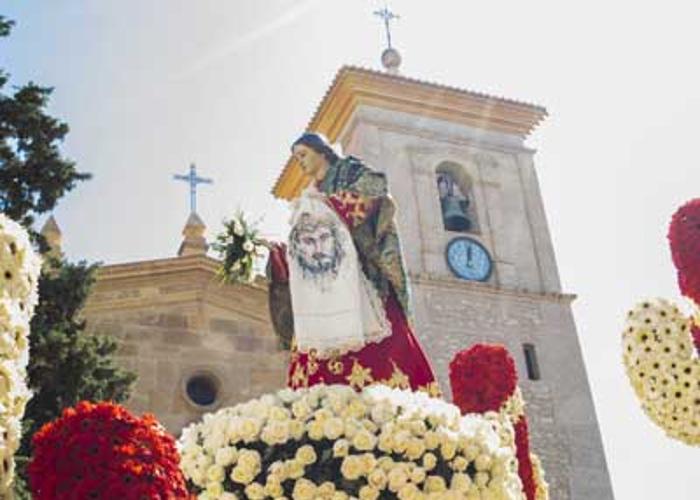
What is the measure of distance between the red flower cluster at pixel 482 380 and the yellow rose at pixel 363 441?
2.57m

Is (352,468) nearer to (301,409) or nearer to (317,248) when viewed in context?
(301,409)

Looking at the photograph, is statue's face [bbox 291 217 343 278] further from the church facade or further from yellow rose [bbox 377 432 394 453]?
the church facade

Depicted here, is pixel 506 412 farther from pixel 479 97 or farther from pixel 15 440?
pixel 479 97

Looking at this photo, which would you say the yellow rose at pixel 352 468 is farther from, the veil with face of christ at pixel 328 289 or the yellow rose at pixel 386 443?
the veil with face of christ at pixel 328 289

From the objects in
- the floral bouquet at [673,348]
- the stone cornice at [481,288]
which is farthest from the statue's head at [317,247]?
the stone cornice at [481,288]

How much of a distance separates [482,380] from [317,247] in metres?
1.64

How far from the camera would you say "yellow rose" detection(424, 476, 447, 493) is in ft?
10.6

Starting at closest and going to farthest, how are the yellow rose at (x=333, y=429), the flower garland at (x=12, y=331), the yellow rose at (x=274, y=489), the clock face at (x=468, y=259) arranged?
the flower garland at (x=12, y=331) → the yellow rose at (x=274, y=489) → the yellow rose at (x=333, y=429) → the clock face at (x=468, y=259)

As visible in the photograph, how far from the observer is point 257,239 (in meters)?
5.00

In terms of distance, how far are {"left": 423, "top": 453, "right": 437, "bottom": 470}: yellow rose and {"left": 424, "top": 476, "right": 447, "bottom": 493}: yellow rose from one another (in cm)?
4

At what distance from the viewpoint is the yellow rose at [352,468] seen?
318 centimetres

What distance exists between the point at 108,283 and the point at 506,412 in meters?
8.79

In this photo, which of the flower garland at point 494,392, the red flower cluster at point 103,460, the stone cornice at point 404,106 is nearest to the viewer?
the red flower cluster at point 103,460

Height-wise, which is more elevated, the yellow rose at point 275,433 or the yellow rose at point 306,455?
the yellow rose at point 275,433
